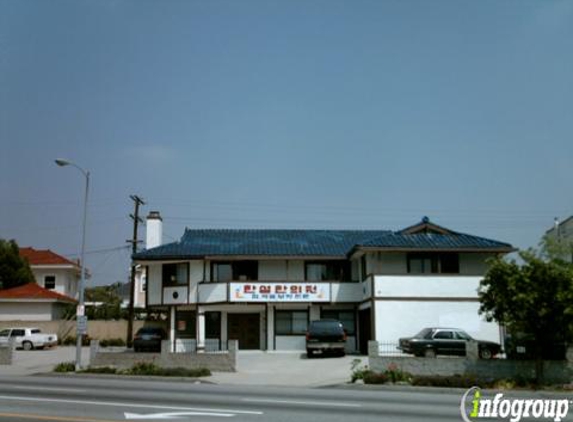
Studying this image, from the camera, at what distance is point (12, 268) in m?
55.8

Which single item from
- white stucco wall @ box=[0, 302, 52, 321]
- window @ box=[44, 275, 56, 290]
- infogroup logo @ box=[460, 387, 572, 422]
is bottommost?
infogroup logo @ box=[460, 387, 572, 422]

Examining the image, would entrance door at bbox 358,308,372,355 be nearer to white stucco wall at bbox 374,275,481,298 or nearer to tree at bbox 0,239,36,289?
white stucco wall at bbox 374,275,481,298

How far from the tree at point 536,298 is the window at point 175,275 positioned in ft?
71.9

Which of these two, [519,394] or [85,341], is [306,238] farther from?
[519,394]

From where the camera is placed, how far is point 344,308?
40.6 meters

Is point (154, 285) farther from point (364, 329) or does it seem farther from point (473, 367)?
point (473, 367)

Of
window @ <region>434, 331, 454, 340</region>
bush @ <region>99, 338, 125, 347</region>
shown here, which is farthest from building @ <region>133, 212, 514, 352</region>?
bush @ <region>99, 338, 125, 347</region>

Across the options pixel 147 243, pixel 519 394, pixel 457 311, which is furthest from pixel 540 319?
pixel 147 243

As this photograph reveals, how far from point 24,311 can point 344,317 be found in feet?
80.8

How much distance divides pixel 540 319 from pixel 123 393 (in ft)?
43.5

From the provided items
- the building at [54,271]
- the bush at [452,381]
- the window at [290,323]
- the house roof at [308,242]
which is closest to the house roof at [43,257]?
the building at [54,271]

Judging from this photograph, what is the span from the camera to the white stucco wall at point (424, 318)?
115 ft

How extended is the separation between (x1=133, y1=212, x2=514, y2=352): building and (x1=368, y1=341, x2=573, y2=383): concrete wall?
9.79 metres

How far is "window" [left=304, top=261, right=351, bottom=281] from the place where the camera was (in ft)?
135
